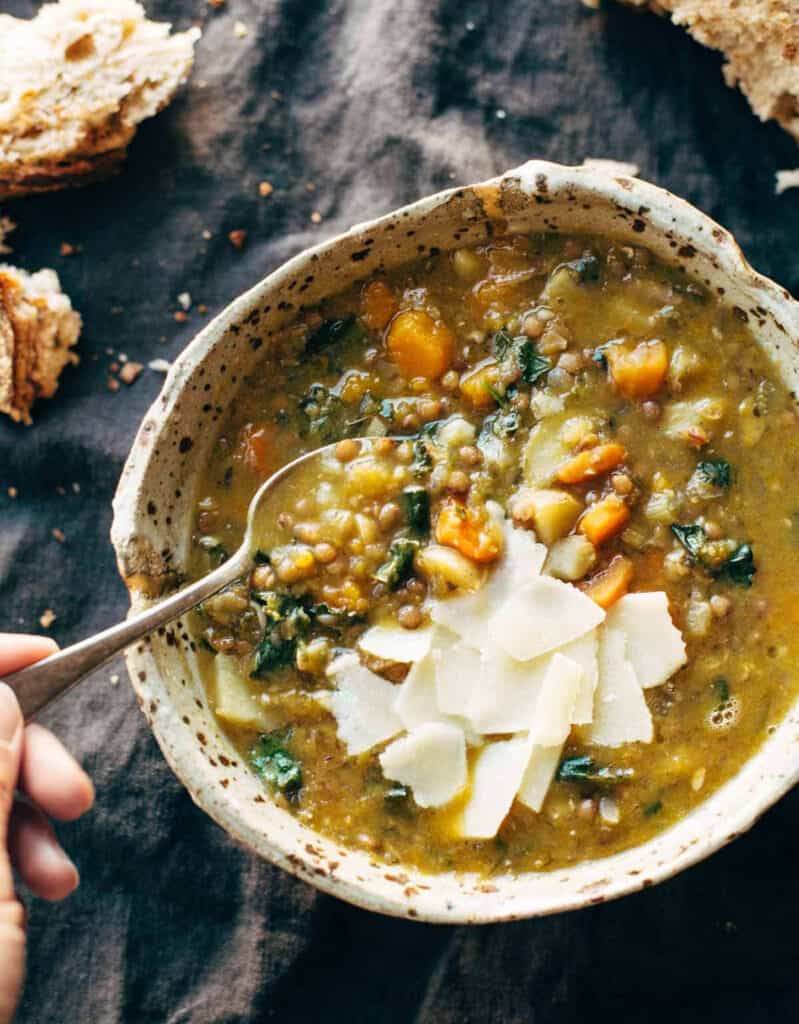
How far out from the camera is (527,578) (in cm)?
276

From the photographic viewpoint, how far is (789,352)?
2.80 m

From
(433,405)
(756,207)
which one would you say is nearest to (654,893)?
(433,405)

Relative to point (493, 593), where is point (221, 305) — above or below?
below

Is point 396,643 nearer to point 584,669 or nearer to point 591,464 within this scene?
point 584,669

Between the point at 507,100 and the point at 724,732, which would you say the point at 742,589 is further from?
the point at 507,100

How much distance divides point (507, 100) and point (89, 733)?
7.44 ft

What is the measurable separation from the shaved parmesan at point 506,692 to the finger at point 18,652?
102 centimetres

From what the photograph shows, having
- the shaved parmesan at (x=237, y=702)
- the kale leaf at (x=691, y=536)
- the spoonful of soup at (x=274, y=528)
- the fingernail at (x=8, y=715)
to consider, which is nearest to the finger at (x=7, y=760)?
the fingernail at (x=8, y=715)

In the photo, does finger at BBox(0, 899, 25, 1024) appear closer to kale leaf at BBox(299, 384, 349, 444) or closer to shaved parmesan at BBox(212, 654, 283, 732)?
shaved parmesan at BBox(212, 654, 283, 732)

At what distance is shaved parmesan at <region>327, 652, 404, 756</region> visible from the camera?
281 cm

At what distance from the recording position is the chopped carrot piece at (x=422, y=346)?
2.92 meters

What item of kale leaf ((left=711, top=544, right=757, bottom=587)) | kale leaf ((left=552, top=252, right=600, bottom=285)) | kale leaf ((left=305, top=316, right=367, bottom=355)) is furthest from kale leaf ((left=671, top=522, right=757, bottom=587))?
kale leaf ((left=305, top=316, right=367, bottom=355))

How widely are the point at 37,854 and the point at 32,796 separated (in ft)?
0.47

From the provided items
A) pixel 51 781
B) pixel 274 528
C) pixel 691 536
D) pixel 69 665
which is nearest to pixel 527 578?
pixel 691 536
